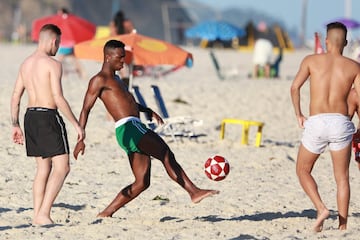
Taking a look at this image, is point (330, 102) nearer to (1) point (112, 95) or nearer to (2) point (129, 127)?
(2) point (129, 127)

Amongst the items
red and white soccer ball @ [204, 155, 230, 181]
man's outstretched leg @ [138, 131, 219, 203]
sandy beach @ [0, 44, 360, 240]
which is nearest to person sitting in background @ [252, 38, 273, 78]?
sandy beach @ [0, 44, 360, 240]

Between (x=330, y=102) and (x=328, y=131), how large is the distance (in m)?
0.21

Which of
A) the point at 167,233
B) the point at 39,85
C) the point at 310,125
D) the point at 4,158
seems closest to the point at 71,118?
the point at 39,85

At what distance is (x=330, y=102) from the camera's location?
6828mm

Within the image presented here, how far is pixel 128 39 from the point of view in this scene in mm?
12977

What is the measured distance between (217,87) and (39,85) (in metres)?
13.6

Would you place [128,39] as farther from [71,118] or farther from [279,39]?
[279,39]

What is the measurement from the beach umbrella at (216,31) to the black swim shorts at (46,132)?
27.6 meters

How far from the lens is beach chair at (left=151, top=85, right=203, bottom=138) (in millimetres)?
12398

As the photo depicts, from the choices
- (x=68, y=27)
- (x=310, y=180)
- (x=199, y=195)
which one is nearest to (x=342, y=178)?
(x=310, y=180)

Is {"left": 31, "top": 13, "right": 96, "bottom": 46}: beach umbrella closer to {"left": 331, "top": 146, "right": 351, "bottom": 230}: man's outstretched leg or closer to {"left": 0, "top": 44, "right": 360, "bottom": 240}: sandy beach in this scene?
{"left": 0, "top": 44, "right": 360, "bottom": 240}: sandy beach

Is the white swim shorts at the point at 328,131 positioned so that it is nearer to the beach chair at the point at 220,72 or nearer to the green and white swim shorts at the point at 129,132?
the green and white swim shorts at the point at 129,132

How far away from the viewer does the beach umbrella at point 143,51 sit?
12.6 meters

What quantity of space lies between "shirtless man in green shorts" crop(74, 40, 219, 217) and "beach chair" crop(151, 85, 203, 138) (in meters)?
A: 4.91
